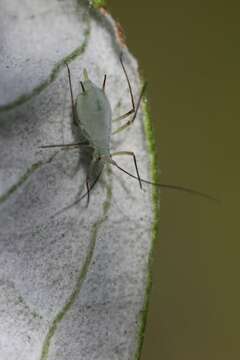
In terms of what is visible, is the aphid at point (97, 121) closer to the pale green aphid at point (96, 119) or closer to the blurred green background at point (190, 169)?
the pale green aphid at point (96, 119)

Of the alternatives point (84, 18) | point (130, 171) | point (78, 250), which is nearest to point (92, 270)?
point (78, 250)

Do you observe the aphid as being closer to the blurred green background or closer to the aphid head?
the aphid head

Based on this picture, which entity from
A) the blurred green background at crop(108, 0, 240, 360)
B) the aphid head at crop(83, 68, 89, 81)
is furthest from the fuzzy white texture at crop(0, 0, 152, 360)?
the blurred green background at crop(108, 0, 240, 360)

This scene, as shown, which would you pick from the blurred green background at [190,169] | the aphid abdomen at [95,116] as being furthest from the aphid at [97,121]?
the blurred green background at [190,169]

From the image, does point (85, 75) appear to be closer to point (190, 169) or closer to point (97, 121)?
point (97, 121)

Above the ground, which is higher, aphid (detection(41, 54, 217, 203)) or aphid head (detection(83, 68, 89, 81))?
aphid head (detection(83, 68, 89, 81))

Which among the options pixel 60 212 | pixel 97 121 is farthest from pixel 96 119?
pixel 60 212
